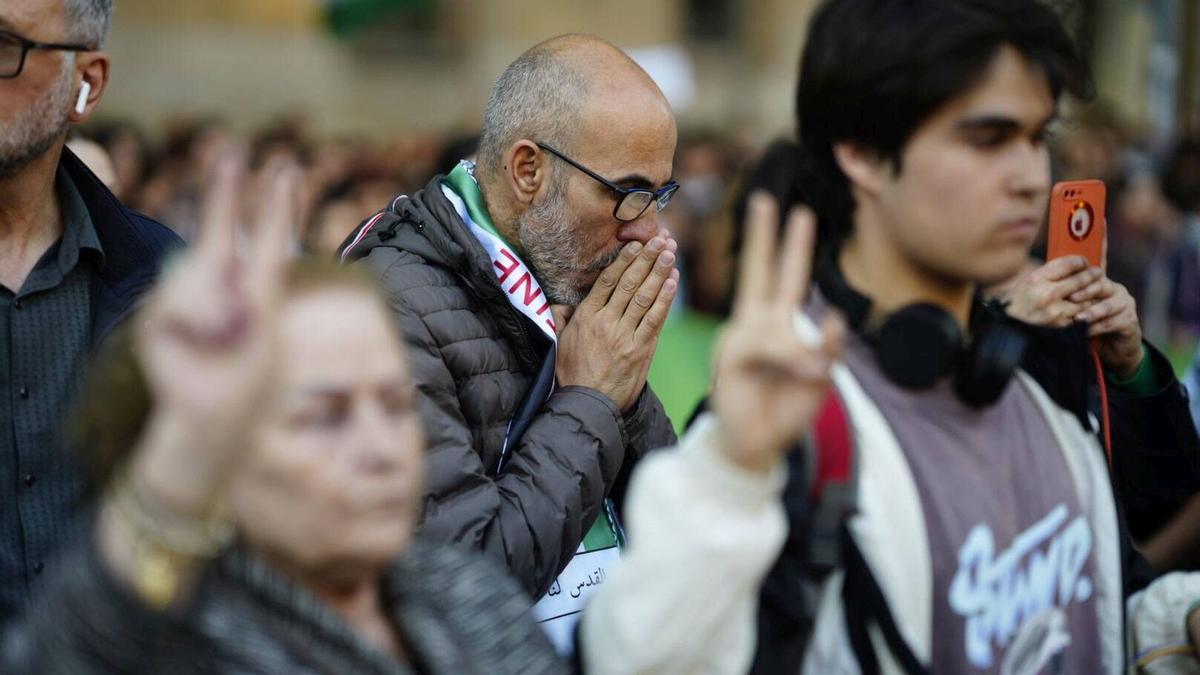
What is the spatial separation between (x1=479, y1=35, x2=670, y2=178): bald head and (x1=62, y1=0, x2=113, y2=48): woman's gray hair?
86 cm

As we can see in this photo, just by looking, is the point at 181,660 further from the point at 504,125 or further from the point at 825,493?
the point at 504,125

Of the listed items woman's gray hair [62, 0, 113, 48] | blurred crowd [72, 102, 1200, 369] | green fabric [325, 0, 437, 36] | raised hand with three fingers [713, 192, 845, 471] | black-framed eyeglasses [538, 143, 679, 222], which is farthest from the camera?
green fabric [325, 0, 437, 36]

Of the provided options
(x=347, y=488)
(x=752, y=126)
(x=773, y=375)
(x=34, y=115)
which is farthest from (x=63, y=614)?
(x=752, y=126)

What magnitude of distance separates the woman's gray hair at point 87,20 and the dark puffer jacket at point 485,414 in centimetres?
66

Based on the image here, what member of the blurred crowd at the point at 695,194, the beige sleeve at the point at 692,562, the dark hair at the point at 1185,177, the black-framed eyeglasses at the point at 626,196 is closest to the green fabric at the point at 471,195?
the black-framed eyeglasses at the point at 626,196

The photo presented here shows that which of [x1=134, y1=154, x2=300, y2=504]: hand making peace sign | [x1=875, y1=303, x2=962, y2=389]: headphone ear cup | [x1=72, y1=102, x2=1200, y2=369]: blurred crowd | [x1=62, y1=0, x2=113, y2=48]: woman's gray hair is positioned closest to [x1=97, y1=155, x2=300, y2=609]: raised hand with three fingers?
[x1=134, y1=154, x2=300, y2=504]: hand making peace sign

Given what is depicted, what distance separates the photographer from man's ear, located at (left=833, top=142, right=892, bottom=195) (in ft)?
7.30

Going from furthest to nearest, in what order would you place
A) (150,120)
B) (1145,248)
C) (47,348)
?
(150,120), (1145,248), (47,348)

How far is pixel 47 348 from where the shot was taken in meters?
2.82

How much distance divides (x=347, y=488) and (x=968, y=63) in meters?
1.04

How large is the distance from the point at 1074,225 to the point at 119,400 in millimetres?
1678

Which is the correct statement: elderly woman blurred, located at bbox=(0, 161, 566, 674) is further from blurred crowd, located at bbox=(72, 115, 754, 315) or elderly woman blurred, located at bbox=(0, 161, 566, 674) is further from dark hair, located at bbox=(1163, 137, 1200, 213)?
dark hair, located at bbox=(1163, 137, 1200, 213)

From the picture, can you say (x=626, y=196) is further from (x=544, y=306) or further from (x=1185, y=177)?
(x=1185, y=177)

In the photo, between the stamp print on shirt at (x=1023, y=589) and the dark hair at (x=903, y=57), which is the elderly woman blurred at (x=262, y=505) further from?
the dark hair at (x=903, y=57)
